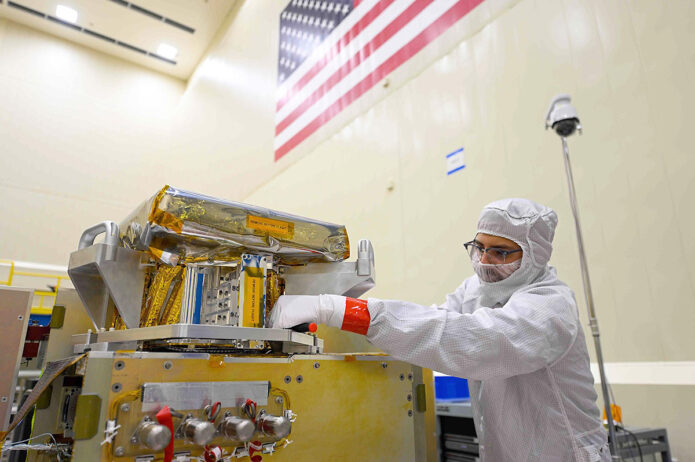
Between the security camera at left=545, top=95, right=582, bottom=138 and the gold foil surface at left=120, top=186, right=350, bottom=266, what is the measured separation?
3.72ft

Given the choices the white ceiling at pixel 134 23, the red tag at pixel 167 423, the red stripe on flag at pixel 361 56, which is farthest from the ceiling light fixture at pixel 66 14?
the red tag at pixel 167 423

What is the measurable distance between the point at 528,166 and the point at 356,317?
5.48ft

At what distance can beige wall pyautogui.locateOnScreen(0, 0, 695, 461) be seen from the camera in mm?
1872

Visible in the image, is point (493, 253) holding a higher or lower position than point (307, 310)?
higher

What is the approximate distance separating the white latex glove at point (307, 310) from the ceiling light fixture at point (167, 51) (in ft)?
22.0

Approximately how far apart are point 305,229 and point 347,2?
3.38m

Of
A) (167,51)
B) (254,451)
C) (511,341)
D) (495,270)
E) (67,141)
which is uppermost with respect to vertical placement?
(167,51)

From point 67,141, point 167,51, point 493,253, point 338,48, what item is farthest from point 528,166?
point 167,51

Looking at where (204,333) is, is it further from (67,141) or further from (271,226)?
(67,141)

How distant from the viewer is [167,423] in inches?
30.6

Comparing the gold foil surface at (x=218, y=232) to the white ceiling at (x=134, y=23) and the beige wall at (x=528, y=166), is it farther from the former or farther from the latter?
the white ceiling at (x=134, y=23)

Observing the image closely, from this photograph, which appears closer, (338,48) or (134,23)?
(338,48)

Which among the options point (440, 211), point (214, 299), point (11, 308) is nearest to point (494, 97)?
point (440, 211)

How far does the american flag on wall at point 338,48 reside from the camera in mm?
3225
